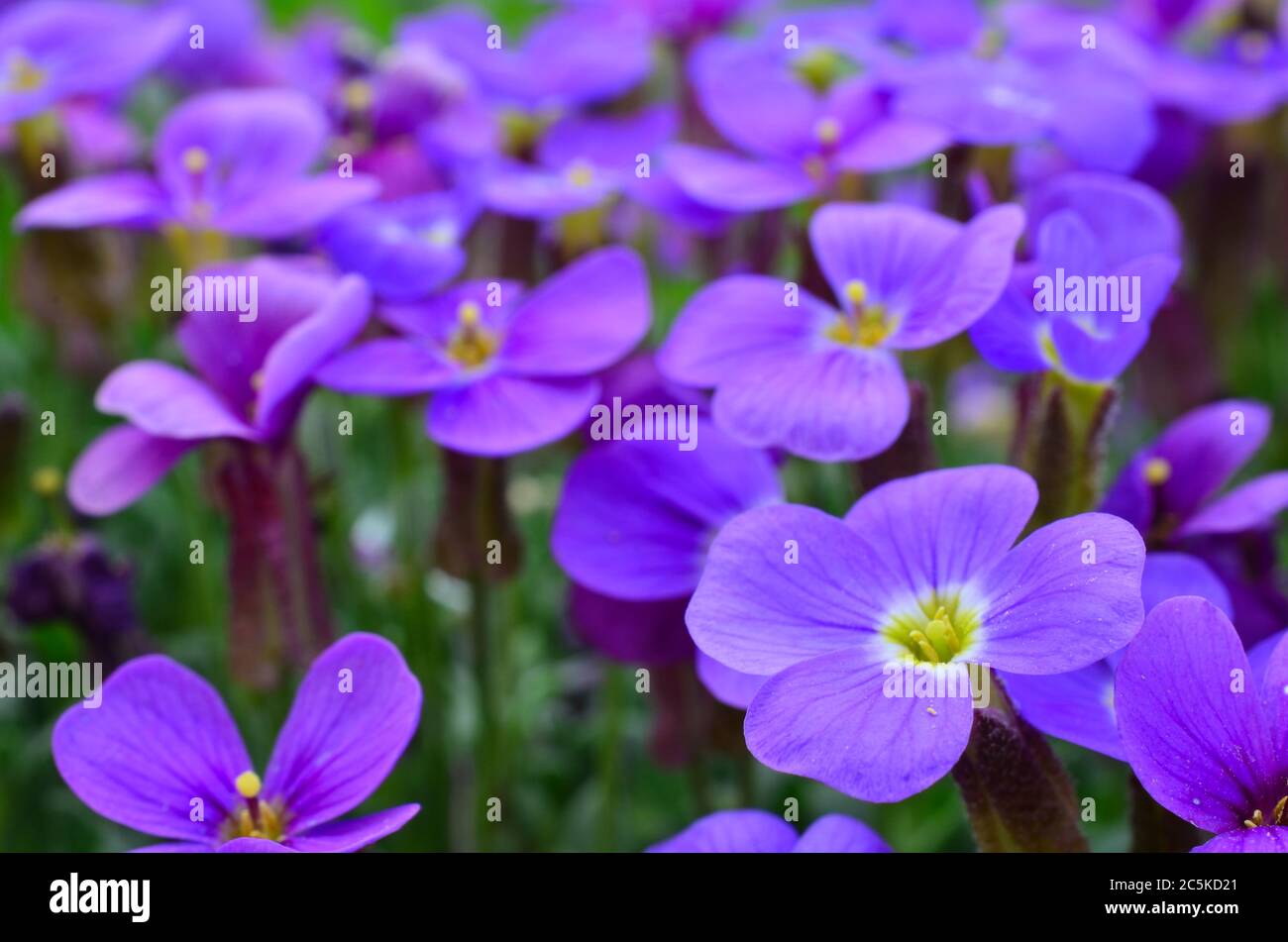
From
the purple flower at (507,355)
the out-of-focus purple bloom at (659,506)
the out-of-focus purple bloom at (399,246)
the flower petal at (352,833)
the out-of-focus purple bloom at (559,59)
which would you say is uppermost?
the out-of-focus purple bloom at (559,59)

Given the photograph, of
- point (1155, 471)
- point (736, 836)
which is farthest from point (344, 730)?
point (1155, 471)

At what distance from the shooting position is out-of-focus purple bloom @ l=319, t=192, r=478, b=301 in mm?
820

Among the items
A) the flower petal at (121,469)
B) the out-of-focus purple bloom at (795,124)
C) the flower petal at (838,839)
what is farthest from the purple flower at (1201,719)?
the flower petal at (121,469)

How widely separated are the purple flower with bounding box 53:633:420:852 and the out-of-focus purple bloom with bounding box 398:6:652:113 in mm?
563

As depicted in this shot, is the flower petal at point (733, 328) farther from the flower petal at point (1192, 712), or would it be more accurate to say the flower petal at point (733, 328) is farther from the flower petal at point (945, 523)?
the flower petal at point (1192, 712)

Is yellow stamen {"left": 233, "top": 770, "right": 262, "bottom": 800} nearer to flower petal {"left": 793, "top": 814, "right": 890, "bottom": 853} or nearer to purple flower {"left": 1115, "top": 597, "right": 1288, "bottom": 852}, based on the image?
flower petal {"left": 793, "top": 814, "right": 890, "bottom": 853}

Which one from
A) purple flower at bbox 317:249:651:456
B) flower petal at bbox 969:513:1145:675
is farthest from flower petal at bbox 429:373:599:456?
flower petal at bbox 969:513:1145:675

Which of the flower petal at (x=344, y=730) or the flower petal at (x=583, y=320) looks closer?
the flower petal at (x=344, y=730)

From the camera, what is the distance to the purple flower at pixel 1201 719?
0.55m

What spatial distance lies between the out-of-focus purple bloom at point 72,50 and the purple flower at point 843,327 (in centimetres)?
48

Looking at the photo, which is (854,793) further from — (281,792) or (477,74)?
(477,74)

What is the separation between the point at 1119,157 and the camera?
876 millimetres

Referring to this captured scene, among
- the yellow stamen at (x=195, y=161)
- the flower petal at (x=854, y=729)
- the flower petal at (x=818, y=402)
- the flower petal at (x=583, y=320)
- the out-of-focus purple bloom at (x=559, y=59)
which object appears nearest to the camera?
the flower petal at (x=854, y=729)
